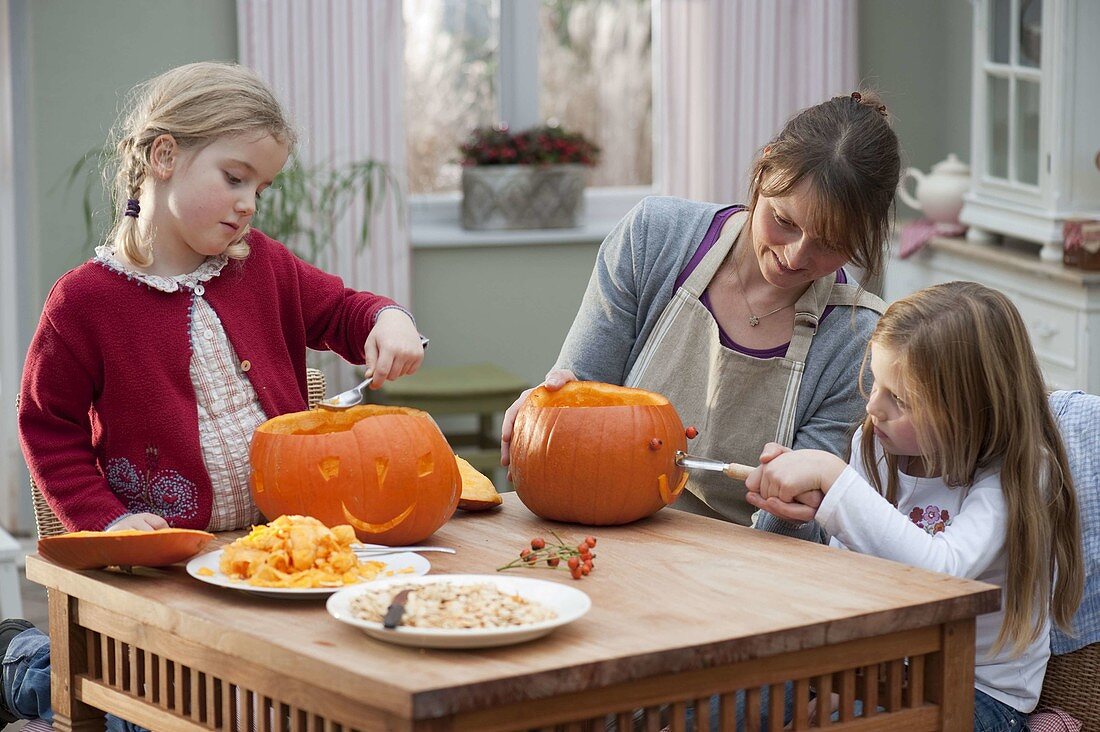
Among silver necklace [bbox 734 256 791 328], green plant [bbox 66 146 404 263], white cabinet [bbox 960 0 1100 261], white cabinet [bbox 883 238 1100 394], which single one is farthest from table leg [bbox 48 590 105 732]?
white cabinet [bbox 960 0 1100 261]

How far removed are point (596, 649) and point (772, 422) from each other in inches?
33.6

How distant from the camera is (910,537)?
63.9 inches

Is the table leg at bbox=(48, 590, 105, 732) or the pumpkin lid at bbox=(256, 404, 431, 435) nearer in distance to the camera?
the table leg at bbox=(48, 590, 105, 732)

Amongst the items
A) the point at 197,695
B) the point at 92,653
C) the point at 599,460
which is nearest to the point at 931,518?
the point at 599,460

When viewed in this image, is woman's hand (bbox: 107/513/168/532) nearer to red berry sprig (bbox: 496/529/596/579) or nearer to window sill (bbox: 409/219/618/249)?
red berry sprig (bbox: 496/529/596/579)

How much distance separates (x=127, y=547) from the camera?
4.82 feet

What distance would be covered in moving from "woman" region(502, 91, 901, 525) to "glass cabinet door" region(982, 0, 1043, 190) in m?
2.25

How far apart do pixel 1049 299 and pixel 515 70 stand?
2221 millimetres

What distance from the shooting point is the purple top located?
2.04 metres

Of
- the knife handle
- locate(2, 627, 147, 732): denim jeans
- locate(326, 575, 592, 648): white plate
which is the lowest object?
locate(2, 627, 147, 732): denim jeans

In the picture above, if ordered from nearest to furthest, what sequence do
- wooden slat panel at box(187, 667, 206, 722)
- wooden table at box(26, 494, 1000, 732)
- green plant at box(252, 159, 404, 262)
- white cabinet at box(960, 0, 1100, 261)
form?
Answer: wooden table at box(26, 494, 1000, 732) < wooden slat panel at box(187, 667, 206, 722) < white cabinet at box(960, 0, 1100, 261) < green plant at box(252, 159, 404, 262)

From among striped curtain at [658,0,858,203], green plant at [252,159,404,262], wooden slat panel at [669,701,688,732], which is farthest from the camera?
striped curtain at [658,0,858,203]

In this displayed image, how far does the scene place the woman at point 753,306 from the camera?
74.4 inches

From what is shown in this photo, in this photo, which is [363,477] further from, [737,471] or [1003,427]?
[1003,427]
